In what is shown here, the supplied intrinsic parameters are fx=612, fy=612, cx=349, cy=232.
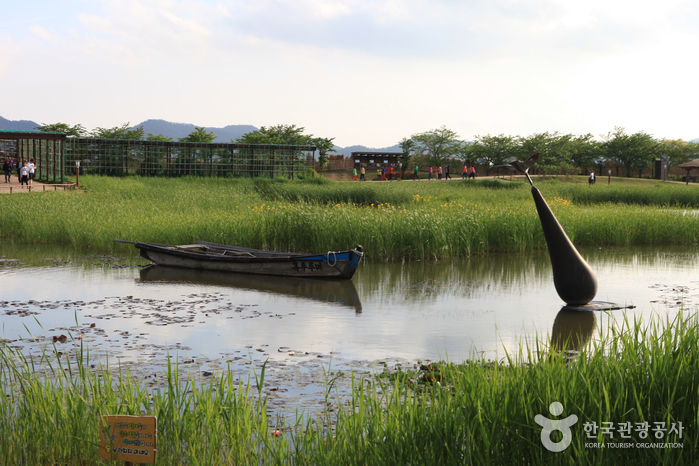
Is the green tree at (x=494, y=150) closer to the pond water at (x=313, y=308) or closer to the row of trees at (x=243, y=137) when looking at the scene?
the row of trees at (x=243, y=137)

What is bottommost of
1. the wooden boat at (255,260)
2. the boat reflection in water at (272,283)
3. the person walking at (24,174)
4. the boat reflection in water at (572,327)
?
the boat reflection in water at (272,283)

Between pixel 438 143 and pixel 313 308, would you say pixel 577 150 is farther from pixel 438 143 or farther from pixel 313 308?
pixel 313 308

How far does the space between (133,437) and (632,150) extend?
70857mm

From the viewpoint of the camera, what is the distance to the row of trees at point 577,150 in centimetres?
6456

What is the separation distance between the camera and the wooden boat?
526 inches

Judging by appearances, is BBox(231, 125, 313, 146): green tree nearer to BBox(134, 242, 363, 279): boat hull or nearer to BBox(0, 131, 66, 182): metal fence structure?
BBox(0, 131, 66, 182): metal fence structure

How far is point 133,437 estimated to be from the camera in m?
3.44

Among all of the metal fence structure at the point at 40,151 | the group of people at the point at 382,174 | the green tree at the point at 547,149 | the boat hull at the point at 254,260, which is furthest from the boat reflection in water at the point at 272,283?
the green tree at the point at 547,149

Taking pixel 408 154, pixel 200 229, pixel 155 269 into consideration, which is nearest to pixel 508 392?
pixel 155 269

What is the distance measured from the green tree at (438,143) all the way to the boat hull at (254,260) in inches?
2361

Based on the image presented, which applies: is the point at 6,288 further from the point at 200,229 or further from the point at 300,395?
the point at 300,395

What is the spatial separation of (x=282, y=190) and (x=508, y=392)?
29306 millimetres

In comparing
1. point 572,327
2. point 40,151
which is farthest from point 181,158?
point 572,327

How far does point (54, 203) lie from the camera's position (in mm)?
23906
